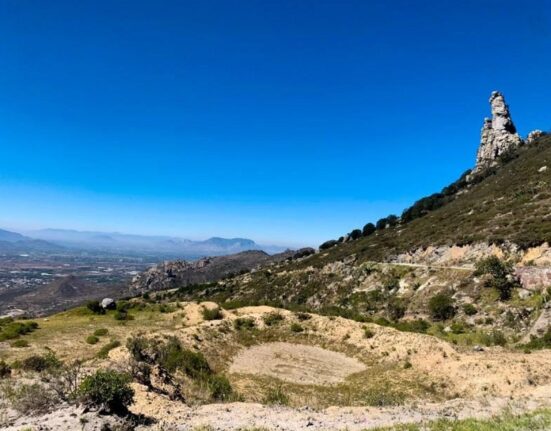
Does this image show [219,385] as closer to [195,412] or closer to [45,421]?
[195,412]

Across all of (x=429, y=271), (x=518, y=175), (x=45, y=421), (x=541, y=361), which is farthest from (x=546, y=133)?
(x=45, y=421)

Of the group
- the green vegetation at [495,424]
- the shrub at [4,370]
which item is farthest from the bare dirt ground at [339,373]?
the shrub at [4,370]

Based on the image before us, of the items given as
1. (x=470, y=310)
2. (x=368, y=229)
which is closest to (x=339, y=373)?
(x=470, y=310)

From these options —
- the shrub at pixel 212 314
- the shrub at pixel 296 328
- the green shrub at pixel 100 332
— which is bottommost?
the green shrub at pixel 100 332

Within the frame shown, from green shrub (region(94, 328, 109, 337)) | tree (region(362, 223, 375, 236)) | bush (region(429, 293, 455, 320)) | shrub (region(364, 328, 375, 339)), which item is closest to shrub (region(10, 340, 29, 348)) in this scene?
green shrub (region(94, 328, 109, 337))

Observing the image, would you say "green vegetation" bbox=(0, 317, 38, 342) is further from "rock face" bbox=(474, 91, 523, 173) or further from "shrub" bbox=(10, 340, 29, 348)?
"rock face" bbox=(474, 91, 523, 173)

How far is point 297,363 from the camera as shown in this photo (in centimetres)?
2506

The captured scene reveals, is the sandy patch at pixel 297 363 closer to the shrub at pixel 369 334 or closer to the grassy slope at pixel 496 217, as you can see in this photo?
the shrub at pixel 369 334

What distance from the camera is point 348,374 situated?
23.3 metres

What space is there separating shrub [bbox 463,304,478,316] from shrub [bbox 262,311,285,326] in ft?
52.0

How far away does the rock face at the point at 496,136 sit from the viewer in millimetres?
112688

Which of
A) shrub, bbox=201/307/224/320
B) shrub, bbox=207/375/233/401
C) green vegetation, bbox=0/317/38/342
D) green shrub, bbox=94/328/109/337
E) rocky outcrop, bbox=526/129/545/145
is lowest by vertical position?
green vegetation, bbox=0/317/38/342

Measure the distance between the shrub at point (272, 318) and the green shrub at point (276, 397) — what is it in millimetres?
13175

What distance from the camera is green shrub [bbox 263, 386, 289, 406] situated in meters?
17.1
